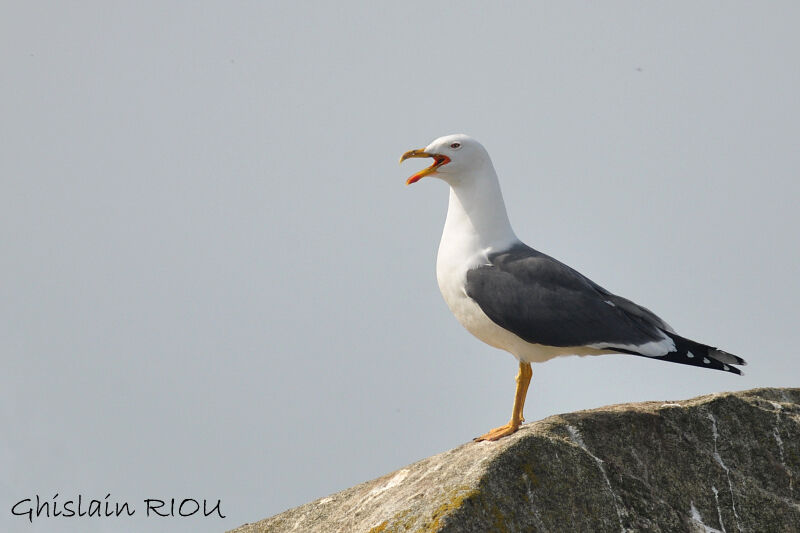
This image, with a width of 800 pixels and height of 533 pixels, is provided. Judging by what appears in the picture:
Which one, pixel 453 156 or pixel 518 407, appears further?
pixel 453 156

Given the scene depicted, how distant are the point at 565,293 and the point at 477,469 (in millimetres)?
2404

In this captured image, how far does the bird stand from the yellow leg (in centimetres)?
1

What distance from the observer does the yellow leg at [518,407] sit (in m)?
8.24

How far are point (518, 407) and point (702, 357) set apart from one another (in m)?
1.88

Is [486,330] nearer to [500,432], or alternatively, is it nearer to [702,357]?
[500,432]

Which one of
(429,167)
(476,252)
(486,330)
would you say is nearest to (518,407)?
(486,330)

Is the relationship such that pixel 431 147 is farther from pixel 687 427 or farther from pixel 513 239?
pixel 687 427

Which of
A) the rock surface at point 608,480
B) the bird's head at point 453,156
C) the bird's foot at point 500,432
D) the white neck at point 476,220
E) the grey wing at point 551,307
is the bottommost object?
the rock surface at point 608,480

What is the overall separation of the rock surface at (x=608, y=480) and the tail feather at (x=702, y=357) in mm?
314

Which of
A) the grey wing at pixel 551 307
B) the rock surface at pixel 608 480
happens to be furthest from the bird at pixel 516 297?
the rock surface at pixel 608 480

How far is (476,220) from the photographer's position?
9.52 meters

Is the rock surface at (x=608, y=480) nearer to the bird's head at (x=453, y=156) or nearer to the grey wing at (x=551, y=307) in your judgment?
the grey wing at (x=551, y=307)

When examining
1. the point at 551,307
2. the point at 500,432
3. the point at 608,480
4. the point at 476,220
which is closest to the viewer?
the point at 608,480

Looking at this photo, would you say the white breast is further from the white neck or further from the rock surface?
the rock surface
